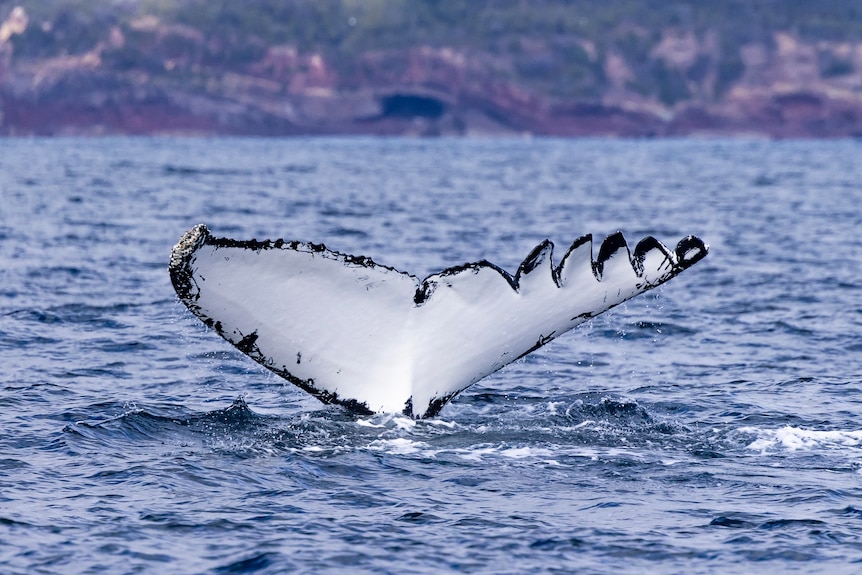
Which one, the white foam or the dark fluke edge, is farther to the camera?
the white foam

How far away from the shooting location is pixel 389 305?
29.8ft

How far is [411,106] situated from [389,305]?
463 feet

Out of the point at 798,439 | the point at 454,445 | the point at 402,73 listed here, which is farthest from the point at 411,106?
the point at 454,445

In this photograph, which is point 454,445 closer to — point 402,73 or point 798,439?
point 798,439

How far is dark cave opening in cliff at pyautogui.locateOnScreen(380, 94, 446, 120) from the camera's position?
14775 centimetres

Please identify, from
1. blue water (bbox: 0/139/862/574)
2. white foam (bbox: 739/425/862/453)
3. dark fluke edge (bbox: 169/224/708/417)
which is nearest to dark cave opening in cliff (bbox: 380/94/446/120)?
blue water (bbox: 0/139/862/574)

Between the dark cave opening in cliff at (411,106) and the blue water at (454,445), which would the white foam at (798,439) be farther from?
the dark cave opening in cliff at (411,106)

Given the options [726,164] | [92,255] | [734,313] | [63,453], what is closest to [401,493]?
[63,453]

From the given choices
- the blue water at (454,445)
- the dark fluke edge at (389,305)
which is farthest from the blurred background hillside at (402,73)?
the dark fluke edge at (389,305)

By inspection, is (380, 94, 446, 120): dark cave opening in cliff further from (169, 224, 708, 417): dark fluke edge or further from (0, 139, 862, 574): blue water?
(169, 224, 708, 417): dark fluke edge

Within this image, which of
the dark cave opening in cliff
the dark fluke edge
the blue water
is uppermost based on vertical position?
the dark cave opening in cliff

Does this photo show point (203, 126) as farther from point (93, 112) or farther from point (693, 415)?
point (693, 415)

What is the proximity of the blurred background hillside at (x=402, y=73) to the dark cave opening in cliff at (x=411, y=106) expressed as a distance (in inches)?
6.1

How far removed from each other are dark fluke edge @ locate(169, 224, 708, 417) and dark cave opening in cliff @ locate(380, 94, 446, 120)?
139 metres
